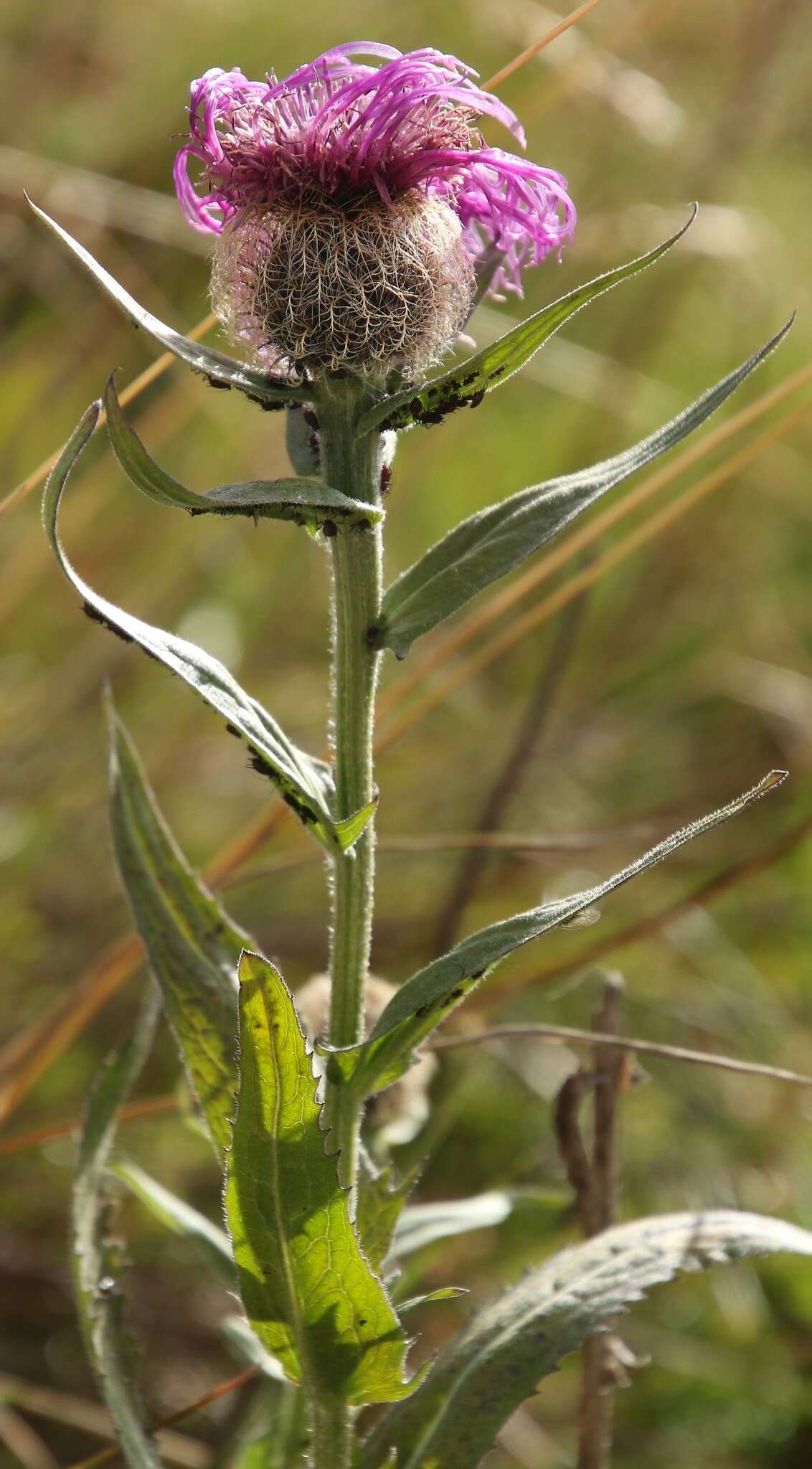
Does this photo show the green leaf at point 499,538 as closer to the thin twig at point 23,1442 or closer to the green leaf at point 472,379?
the green leaf at point 472,379

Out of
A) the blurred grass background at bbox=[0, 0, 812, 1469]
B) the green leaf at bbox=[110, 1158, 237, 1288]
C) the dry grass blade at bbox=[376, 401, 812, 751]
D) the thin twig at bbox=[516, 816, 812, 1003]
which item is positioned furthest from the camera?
the blurred grass background at bbox=[0, 0, 812, 1469]

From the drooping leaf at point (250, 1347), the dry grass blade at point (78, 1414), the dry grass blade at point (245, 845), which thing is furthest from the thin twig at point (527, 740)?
the drooping leaf at point (250, 1347)

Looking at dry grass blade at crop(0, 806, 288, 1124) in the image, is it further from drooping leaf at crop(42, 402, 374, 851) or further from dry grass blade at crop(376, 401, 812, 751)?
drooping leaf at crop(42, 402, 374, 851)

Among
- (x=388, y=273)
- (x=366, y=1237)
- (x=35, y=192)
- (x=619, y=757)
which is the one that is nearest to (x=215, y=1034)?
(x=366, y=1237)

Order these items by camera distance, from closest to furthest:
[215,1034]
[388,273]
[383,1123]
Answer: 1. [388,273]
2. [215,1034]
3. [383,1123]

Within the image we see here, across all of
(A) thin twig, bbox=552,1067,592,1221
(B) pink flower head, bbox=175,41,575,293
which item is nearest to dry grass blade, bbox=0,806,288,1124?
(A) thin twig, bbox=552,1067,592,1221

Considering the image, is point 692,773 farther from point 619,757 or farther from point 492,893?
point 492,893

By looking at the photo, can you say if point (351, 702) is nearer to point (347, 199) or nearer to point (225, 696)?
point (225, 696)
